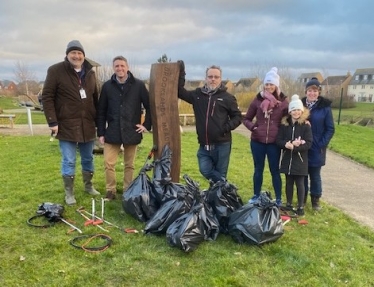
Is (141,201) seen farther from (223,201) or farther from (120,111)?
(120,111)

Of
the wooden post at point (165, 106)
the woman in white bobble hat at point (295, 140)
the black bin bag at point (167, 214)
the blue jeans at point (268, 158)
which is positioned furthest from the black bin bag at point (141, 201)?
the woman in white bobble hat at point (295, 140)

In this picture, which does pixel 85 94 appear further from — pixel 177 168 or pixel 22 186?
pixel 22 186

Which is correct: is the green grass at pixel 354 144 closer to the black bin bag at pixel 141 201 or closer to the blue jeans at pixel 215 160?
the blue jeans at pixel 215 160

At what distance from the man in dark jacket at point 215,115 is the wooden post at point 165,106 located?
18cm

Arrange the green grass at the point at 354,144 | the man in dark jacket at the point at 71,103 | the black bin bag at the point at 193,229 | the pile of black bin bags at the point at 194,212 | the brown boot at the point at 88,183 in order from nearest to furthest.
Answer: the black bin bag at the point at 193,229, the pile of black bin bags at the point at 194,212, the man in dark jacket at the point at 71,103, the brown boot at the point at 88,183, the green grass at the point at 354,144

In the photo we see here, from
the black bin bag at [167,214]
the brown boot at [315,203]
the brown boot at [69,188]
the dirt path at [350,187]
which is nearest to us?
the black bin bag at [167,214]

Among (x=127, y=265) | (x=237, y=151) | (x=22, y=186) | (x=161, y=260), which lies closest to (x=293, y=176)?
(x=161, y=260)

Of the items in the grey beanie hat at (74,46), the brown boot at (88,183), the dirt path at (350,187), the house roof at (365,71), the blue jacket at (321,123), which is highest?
the grey beanie hat at (74,46)

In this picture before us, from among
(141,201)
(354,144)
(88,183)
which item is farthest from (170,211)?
(354,144)

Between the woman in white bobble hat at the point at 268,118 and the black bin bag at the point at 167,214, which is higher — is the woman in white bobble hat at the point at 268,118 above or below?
above

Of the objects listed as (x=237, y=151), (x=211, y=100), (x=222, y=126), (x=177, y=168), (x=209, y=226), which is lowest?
(x=237, y=151)

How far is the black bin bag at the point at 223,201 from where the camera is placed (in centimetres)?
411

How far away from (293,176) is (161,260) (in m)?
2.26

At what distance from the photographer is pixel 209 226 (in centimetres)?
384
